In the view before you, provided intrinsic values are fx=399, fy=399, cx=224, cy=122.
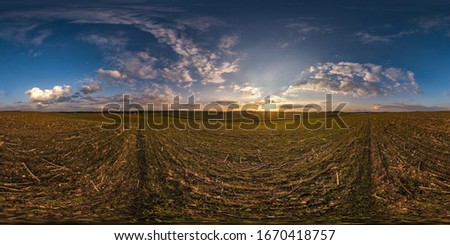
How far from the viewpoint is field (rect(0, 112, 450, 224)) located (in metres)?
7.82

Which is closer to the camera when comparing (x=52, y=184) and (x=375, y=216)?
(x=375, y=216)

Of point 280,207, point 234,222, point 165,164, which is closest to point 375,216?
point 280,207

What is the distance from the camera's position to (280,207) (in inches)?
316

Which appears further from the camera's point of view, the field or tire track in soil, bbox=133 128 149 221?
tire track in soil, bbox=133 128 149 221

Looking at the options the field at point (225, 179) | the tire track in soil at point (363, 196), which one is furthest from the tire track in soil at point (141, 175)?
the tire track in soil at point (363, 196)

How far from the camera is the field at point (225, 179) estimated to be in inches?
308

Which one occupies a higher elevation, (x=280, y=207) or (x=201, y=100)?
(x=201, y=100)

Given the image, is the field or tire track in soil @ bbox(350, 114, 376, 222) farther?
tire track in soil @ bbox(350, 114, 376, 222)

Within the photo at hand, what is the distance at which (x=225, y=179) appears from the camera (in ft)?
29.6

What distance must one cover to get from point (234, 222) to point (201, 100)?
4.64 m

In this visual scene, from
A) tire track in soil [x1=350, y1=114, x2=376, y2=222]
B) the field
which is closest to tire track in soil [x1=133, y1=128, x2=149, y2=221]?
the field

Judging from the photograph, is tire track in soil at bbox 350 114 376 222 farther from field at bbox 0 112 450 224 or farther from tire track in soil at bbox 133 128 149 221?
tire track in soil at bbox 133 128 149 221
